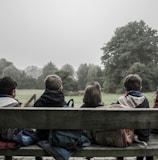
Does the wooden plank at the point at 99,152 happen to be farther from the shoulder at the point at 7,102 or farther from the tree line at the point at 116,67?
the tree line at the point at 116,67

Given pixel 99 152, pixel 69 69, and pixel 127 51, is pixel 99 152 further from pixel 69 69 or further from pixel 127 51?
pixel 127 51

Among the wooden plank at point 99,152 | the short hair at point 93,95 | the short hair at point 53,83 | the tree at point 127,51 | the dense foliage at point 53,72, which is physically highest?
the tree at point 127,51

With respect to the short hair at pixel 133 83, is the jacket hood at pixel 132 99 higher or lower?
lower

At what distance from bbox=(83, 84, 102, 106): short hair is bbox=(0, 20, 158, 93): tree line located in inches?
186

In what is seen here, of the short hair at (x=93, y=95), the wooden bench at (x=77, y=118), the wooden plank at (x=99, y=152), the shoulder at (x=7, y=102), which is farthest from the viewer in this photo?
the short hair at (x=93, y=95)

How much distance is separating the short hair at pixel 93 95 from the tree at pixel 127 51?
6.39m

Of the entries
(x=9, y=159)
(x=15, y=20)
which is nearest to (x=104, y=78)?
(x=15, y=20)

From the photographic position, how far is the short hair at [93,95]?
2.57 meters

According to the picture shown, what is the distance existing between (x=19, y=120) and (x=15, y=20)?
10761mm

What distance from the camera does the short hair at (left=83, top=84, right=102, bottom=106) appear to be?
2.57 meters

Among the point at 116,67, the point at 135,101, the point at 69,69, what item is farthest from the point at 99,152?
the point at 116,67

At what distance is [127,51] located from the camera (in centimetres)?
1034

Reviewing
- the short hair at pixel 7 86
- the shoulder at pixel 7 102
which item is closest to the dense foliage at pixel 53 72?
the short hair at pixel 7 86

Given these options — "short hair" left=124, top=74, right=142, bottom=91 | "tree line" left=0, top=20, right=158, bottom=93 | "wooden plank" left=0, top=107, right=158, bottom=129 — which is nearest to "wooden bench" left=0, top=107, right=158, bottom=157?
"wooden plank" left=0, top=107, right=158, bottom=129
